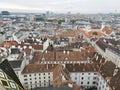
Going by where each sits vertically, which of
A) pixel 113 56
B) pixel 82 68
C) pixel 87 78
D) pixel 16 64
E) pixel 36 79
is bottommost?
pixel 36 79

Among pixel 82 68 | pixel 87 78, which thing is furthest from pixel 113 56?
pixel 82 68

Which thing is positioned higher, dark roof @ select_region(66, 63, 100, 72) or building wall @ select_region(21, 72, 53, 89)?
dark roof @ select_region(66, 63, 100, 72)

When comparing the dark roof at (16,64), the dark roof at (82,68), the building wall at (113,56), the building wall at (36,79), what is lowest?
the building wall at (36,79)

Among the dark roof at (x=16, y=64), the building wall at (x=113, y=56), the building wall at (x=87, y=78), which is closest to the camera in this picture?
the dark roof at (x=16, y=64)

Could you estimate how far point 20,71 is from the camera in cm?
5481

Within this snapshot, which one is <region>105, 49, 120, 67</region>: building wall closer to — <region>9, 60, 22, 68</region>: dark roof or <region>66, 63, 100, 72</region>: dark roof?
<region>66, 63, 100, 72</region>: dark roof

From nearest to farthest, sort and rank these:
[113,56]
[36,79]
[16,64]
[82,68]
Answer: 1. [16,64]
2. [82,68]
3. [36,79]
4. [113,56]

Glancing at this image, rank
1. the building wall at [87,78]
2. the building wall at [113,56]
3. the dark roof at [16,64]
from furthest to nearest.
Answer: the building wall at [113,56] < the building wall at [87,78] < the dark roof at [16,64]

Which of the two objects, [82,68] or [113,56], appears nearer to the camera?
[82,68]

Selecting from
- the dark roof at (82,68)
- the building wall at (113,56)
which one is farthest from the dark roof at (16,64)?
the building wall at (113,56)

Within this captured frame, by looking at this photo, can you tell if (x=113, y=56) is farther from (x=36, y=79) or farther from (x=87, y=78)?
(x=36, y=79)

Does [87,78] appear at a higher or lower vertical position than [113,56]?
lower

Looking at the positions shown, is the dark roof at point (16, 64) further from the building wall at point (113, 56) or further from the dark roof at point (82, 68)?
the building wall at point (113, 56)

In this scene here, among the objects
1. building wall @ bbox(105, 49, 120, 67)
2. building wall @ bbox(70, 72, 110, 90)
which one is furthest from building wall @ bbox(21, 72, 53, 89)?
building wall @ bbox(105, 49, 120, 67)
